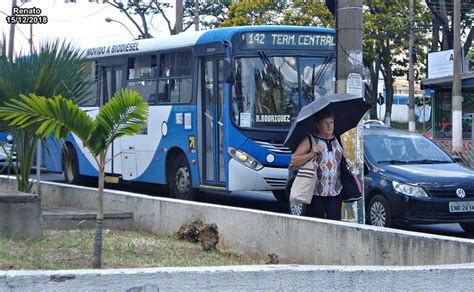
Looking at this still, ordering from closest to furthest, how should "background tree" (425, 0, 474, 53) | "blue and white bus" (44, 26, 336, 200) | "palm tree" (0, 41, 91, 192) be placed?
"palm tree" (0, 41, 91, 192)
"blue and white bus" (44, 26, 336, 200)
"background tree" (425, 0, 474, 53)

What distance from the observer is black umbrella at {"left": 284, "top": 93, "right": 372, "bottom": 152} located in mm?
8609

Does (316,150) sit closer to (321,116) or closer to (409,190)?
(321,116)

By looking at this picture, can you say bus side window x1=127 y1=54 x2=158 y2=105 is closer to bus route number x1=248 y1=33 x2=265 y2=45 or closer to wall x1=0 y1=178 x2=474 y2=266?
bus route number x1=248 y1=33 x2=265 y2=45

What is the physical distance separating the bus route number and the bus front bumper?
212 cm

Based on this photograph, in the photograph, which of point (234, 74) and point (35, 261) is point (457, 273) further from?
point (234, 74)

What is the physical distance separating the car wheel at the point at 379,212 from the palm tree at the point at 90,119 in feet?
19.9

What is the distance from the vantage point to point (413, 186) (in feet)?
39.6

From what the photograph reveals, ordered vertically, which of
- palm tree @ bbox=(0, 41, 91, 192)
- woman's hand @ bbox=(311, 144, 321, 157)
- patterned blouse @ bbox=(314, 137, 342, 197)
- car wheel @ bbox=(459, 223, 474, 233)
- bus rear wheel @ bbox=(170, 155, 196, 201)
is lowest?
car wheel @ bbox=(459, 223, 474, 233)

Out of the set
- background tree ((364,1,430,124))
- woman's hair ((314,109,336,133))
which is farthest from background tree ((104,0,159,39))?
woman's hair ((314,109,336,133))

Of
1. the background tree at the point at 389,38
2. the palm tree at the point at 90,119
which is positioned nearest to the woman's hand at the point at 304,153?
the palm tree at the point at 90,119

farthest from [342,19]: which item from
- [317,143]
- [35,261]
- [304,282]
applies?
[304,282]

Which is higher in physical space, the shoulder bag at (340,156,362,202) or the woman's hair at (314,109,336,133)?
the woman's hair at (314,109,336,133)

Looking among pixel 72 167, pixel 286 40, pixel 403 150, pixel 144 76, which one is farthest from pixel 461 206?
pixel 72 167

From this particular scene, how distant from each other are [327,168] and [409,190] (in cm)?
383
